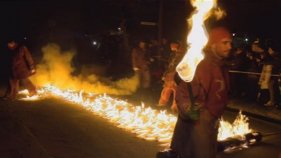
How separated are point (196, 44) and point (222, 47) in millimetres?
456

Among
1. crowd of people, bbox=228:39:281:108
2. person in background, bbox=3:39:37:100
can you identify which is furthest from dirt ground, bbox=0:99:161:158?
crowd of people, bbox=228:39:281:108

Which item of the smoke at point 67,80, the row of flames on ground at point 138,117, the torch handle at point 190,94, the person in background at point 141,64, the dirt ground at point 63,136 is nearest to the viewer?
the torch handle at point 190,94

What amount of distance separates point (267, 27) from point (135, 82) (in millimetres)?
6380

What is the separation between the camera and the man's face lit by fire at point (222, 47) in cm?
500

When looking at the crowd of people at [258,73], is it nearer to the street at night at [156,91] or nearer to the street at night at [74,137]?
the street at night at [156,91]

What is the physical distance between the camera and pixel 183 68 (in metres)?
5.15

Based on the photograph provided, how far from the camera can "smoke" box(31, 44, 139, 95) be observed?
17500mm

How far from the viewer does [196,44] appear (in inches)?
212

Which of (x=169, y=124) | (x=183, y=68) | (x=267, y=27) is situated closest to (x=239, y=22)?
(x=267, y=27)

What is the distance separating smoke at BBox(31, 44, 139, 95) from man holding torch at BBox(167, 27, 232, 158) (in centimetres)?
1193

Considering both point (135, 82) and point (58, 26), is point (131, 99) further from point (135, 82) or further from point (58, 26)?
point (58, 26)

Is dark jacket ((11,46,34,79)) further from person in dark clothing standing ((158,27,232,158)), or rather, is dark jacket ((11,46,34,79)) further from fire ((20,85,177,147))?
person in dark clothing standing ((158,27,232,158))

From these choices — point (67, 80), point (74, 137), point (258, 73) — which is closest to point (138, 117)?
point (74, 137)

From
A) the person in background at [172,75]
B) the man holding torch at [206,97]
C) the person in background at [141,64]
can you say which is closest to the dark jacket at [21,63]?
the person in background at [141,64]
